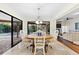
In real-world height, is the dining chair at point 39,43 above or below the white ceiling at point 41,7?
below

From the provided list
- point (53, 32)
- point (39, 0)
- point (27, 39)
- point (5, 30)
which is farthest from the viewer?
point (53, 32)

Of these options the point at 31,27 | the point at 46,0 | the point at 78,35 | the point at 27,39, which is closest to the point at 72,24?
the point at 31,27

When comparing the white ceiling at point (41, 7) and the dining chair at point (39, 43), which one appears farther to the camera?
the white ceiling at point (41, 7)

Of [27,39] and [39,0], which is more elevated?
[39,0]

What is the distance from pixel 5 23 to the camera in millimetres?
7500

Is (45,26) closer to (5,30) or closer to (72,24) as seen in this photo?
(72,24)

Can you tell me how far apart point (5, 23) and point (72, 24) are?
26.2ft

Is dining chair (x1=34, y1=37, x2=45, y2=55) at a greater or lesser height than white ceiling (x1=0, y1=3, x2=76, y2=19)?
lesser

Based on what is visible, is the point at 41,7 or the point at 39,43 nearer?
the point at 39,43

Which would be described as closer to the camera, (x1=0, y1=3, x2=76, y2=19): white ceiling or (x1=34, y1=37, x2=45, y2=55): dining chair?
(x1=34, y1=37, x2=45, y2=55): dining chair

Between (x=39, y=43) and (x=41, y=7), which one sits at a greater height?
(x=41, y=7)
